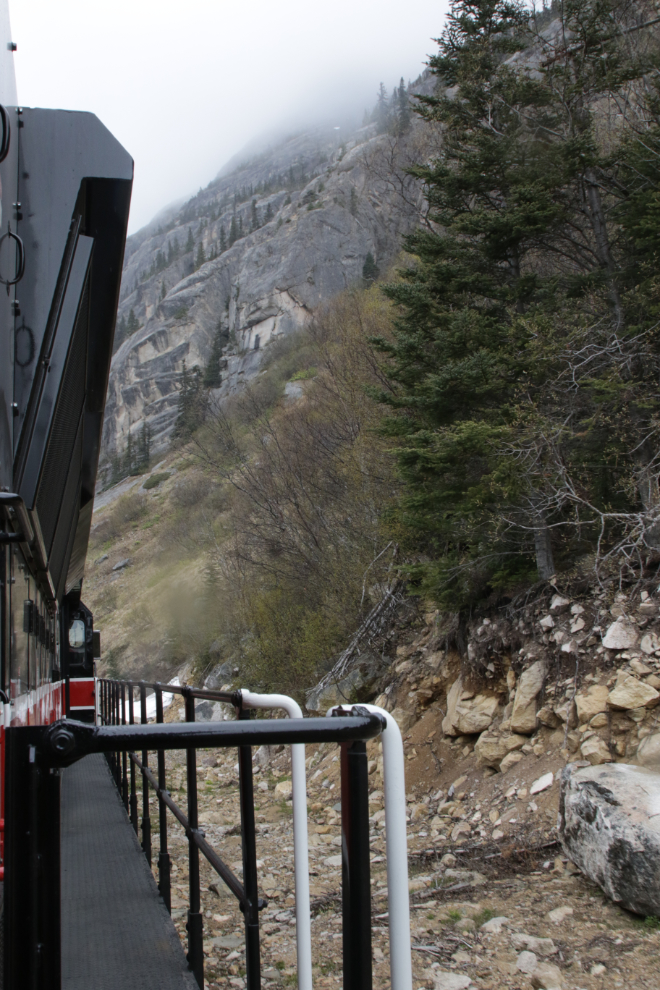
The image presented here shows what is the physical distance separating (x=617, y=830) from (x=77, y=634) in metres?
8.95

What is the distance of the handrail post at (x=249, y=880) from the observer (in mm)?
1845

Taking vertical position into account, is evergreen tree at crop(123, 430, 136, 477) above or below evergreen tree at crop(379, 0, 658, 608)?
above

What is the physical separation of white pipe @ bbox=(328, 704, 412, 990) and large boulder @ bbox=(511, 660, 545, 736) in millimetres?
6911

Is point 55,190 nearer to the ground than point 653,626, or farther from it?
farther from it

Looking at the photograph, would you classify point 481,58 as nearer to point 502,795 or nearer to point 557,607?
point 557,607

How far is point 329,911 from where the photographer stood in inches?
198

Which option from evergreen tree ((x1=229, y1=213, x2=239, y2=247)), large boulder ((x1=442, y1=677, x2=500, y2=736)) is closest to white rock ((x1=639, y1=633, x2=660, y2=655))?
large boulder ((x1=442, y1=677, x2=500, y2=736))


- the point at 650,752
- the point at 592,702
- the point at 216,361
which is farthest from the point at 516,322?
the point at 216,361

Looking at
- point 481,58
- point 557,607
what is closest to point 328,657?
point 557,607

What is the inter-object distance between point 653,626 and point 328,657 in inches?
325

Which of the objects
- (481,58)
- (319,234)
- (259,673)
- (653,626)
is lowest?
(259,673)

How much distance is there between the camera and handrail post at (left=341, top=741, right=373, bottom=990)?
47.8 inches

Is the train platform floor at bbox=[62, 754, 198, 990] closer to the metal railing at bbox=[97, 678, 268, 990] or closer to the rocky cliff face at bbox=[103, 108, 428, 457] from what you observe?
the metal railing at bbox=[97, 678, 268, 990]

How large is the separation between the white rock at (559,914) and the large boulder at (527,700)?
3066 millimetres
